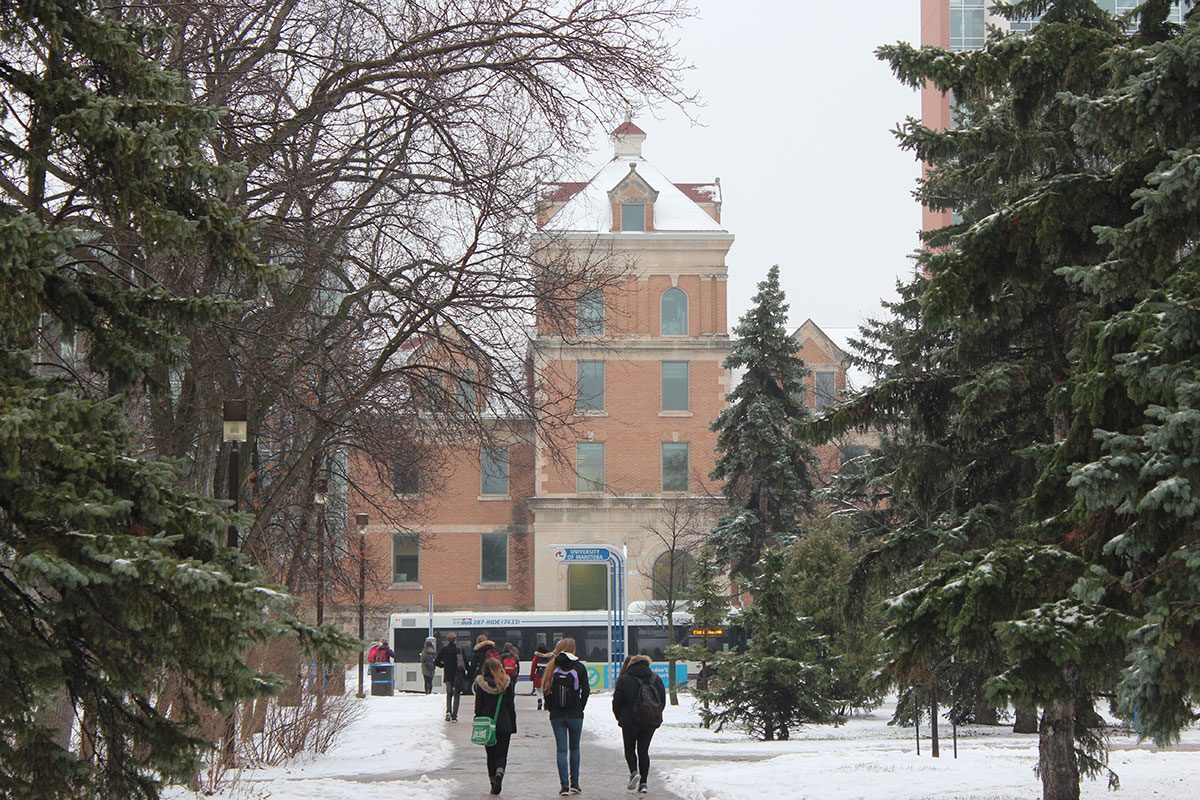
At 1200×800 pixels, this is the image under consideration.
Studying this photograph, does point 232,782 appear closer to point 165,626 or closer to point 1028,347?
point 165,626

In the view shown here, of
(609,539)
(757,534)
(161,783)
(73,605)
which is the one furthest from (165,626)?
(609,539)

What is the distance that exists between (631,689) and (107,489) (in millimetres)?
9973

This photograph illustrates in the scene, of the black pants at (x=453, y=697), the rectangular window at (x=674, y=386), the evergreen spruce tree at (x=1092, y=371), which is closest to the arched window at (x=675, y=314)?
the rectangular window at (x=674, y=386)

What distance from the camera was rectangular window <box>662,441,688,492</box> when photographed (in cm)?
6338

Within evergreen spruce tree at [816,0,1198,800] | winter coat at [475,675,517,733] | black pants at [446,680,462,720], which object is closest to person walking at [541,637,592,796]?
winter coat at [475,675,517,733]

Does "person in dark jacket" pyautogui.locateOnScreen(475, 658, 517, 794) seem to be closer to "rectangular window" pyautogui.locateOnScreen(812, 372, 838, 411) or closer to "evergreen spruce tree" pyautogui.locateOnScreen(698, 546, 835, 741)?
"evergreen spruce tree" pyautogui.locateOnScreen(698, 546, 835, 741)

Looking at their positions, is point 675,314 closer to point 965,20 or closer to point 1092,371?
point 965,20

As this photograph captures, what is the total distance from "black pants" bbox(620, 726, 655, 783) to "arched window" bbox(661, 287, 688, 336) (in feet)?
154

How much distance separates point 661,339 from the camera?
6278cm

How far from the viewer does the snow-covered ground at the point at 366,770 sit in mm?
15039

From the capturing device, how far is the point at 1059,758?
44.2 ft

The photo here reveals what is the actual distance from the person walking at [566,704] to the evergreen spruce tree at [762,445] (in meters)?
26.1

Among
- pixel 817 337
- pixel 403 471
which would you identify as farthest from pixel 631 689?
pixel 817 337

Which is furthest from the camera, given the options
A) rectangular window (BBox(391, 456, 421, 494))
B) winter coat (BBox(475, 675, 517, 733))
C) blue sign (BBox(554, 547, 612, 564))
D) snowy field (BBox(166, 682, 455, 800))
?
blue sign (BBox(554, 547, 612, 564))
